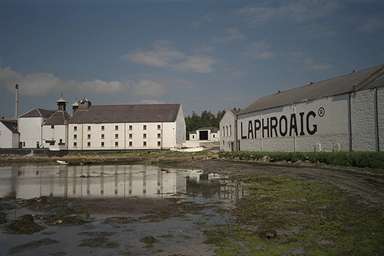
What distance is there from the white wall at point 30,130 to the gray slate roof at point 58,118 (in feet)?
6.96

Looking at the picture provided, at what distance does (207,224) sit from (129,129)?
257ft

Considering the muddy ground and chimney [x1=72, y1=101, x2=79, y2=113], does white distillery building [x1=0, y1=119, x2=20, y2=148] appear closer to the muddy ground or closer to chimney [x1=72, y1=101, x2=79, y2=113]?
chimney [x1=72, y1=101, x2=79, y2=113]

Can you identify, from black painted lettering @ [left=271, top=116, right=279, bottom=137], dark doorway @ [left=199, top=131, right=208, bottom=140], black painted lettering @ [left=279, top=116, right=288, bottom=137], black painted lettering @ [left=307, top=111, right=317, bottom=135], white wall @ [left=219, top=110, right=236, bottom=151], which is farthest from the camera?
dark doorway @ [left=199, top=131, right=208, bottom=140]

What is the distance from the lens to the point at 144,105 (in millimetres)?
95188

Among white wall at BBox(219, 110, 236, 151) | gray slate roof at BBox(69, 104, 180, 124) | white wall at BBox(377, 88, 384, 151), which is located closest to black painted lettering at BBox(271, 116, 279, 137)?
white wall at BBox(219, 110, 236, 151)

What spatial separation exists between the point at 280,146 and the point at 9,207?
38012 millimetres

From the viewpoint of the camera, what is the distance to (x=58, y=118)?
3696 inches

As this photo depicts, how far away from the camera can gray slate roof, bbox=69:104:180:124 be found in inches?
3536

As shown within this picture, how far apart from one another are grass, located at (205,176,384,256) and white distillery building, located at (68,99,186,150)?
232 feet

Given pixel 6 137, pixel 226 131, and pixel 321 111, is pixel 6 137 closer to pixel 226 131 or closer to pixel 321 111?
pixel 226 131

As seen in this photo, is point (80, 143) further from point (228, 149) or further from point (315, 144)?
point (315, 144)

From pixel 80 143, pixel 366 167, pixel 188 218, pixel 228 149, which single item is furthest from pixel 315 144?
pixel 80 143

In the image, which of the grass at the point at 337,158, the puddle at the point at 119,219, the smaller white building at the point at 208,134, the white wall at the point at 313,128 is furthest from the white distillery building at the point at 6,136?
the puddle at the point at 119,219

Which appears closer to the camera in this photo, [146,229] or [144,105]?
[146,229]
